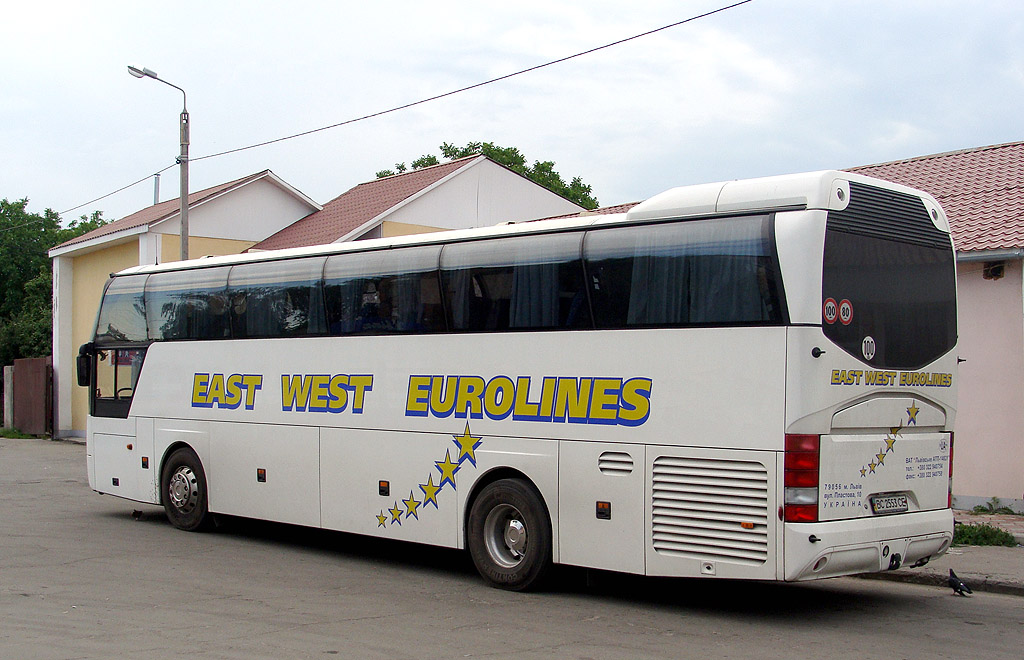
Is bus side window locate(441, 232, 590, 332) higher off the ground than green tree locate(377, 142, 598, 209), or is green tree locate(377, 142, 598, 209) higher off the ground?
green tree locate(377, 142, 598, 209)

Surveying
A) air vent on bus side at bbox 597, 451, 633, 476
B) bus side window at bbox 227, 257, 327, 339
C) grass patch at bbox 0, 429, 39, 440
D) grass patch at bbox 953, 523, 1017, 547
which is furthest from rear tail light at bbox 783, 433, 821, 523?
grass patch at bbox 0, 429, 39, 440

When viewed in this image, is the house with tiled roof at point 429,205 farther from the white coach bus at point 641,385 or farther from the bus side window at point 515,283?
the bus side window at point 515,283

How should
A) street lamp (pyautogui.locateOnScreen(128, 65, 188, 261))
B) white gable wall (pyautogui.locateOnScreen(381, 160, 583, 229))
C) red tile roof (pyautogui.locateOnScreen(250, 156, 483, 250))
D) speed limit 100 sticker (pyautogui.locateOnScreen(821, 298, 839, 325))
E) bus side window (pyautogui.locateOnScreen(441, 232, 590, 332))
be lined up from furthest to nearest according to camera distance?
white gable wall (pyautogui.locateOnScreen(381, 160, 583, 229)) < red tile roof (pyautogui.locateOnScreen(250, 156, 483, 250)) < street lamp (pyautogui.locateOnScreen(128, 65, 188, 261)) < bus side window (pyautogui.locateOnScreen(441, 232, 590, 332)) < speed limit 100 sticker (pyautogui.locateOnScreen(821, 298, 839, 325))

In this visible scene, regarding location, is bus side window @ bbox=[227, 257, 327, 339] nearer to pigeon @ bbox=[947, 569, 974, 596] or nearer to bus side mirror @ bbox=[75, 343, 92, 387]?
bus side mirror @ bbox=[75, 343, 92, 387]

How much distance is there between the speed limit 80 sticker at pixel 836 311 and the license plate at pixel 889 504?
1.50 metres

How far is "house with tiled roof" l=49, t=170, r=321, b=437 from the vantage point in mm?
29422

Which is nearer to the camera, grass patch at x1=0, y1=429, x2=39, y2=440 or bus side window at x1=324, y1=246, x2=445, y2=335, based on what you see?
bus side window at x1=324, y1=246, x2=445, y2=335

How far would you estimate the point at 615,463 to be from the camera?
9.30 meters

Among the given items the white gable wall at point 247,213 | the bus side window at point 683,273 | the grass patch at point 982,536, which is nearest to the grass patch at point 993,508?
the grass patch at point 982,536

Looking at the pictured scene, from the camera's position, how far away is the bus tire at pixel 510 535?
32.1 ft

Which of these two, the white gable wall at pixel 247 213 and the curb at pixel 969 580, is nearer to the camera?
the curb at pixel 969 580

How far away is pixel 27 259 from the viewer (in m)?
50.5

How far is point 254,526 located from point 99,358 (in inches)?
134

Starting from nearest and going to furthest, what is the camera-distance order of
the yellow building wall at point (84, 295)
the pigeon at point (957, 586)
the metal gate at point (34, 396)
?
the pigeon at point (957, 586) → the yellow building wall at point (84, 295) → the metal gate at point (34, 396)
